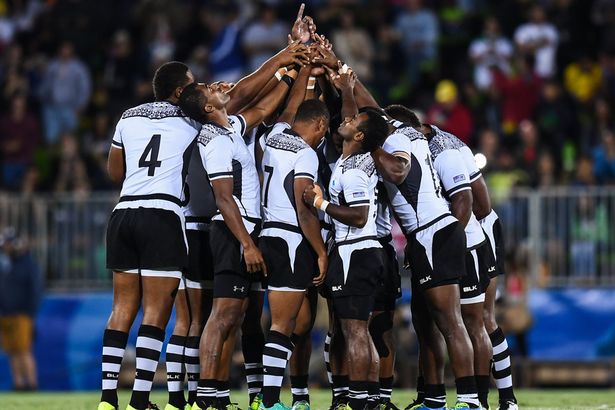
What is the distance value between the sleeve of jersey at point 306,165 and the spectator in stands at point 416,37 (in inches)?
502

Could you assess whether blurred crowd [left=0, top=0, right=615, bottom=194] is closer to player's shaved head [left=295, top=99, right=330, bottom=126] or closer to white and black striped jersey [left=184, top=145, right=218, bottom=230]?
player's shaved head [left=295, top=99, right=330, bottom=126]

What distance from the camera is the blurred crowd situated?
22.6m

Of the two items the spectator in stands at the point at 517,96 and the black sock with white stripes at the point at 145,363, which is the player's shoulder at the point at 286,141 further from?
the spectator in stands at the point at 517,96

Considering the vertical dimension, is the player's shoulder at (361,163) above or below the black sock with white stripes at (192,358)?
above

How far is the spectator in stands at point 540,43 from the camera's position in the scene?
23.8 metres

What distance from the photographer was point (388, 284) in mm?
12797

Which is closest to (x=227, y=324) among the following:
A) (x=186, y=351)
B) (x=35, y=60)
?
(x=186, y=351)

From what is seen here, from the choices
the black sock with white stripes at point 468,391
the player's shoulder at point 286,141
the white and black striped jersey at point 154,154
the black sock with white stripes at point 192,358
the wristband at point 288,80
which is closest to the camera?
the black sock with white stripes at point 468,391

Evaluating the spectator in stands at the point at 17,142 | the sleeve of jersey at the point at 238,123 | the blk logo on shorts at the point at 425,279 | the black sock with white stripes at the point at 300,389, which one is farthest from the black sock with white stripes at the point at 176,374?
the spectator in stands at the point at 17,142

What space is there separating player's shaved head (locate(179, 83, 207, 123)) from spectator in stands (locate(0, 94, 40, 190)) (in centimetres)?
1201

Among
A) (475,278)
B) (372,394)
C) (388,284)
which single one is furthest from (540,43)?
(372,394)

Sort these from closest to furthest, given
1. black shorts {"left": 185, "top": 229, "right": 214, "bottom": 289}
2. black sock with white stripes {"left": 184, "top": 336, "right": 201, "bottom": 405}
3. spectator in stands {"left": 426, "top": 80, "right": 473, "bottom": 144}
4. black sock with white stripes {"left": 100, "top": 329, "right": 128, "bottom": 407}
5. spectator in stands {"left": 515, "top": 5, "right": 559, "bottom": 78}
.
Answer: black sock with white stripes {"left": 100, "top": 329, "right": 128, "bottom": 407}, black sock with white stripes {"left": 184, "top": 336, "right": 201, "bottom": 405}, black shorts {"left": 185, "top": 229, "right": 214, "bottom": 289}, spectator in stands {"left": 426, "top": 80, "right": 473, "bottom": 144}, spectator in stands {"left": 515, "top": 5, "right": 559, "bottom": 78}

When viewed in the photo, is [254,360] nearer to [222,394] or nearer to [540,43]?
[222,394]

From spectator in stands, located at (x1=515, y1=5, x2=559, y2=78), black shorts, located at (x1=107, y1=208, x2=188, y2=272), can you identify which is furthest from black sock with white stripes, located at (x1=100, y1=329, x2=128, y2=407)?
spectator in stands, located at (x1=515, y1=5, x2=559, y2=78)
